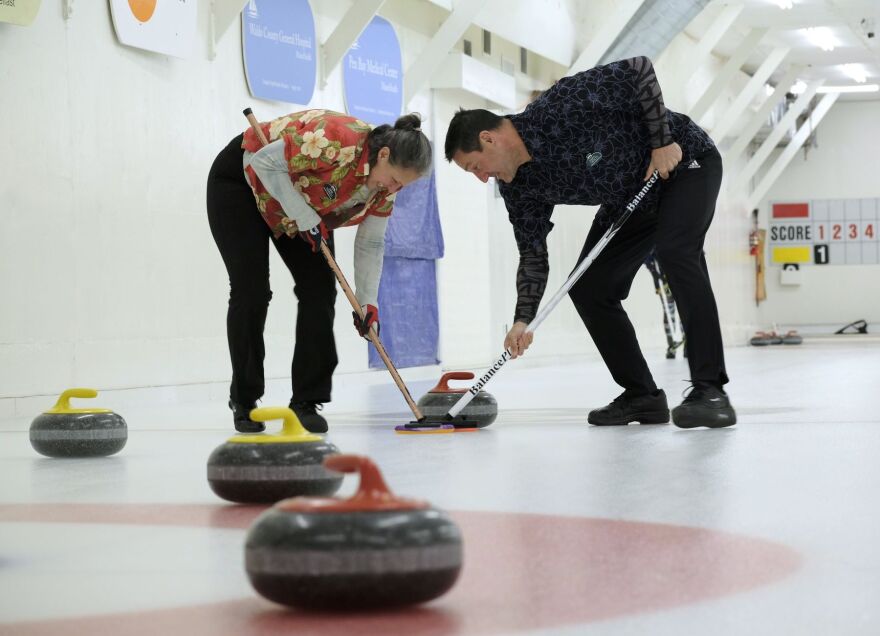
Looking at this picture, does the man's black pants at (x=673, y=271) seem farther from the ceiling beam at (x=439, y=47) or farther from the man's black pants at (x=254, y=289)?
the ceiling beam at (x=439, y=47)

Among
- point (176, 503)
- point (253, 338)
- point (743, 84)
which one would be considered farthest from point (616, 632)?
point (743, 84)

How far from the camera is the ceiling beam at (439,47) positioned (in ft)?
29.5

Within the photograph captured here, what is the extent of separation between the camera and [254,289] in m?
3.79

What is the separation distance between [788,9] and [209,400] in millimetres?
9572

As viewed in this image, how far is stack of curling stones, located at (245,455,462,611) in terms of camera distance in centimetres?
129

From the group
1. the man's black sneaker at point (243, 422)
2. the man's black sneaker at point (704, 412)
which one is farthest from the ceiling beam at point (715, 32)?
the man's black sneaker at point (243, 422)

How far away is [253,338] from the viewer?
383 centimetres

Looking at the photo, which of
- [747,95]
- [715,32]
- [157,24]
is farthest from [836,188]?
[157,24]

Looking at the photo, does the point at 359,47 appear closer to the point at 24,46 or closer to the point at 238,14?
the point at 238,14

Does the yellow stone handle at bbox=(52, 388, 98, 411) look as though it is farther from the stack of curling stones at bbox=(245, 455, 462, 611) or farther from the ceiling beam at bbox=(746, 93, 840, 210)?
the ceiling beam at bbox=(746, 93, 840, 210)

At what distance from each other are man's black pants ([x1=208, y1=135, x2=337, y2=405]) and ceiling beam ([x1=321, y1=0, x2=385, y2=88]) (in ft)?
13.6

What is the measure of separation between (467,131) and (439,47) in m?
5.71

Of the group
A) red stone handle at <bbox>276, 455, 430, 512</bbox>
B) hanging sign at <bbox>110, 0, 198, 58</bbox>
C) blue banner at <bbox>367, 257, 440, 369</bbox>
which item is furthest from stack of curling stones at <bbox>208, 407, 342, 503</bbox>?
blue banner at <bbox>367, 257, 440, 369</bbox>

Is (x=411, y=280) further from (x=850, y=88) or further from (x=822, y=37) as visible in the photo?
(x=850, y=88)
